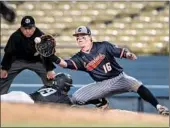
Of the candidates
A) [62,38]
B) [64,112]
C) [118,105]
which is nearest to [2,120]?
[64,112]

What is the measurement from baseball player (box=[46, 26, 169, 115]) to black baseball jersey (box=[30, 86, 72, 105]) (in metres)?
0.67

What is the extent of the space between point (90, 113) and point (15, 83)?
4.72 m

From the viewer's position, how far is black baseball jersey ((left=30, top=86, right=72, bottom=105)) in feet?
18.9

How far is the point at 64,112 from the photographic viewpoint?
4637 mm

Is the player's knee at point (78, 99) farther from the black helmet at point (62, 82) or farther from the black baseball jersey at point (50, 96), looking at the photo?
the black baseball jersey at point (50, 96)

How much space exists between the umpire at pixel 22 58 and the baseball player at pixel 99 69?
87cm

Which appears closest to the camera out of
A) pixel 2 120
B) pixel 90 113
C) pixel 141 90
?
pixel 2 120

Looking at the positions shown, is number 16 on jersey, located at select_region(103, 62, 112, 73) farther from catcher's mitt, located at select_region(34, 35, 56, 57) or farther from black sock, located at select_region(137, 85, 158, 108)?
catcher's mitt, located at select_region(34, 35, 56, 57)

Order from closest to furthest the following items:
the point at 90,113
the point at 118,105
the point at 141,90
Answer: the point at 90,113 → the point at 141,90 → the point at 118,105

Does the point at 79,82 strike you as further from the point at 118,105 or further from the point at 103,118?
the point at 103,118

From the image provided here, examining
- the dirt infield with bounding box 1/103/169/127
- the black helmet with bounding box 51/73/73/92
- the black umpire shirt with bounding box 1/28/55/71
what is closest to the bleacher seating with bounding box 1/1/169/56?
the black umpire shirt with bounding box 1/28/55/71

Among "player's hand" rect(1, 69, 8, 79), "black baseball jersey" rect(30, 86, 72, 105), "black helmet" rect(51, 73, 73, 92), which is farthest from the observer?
"player's hand" rect(1, 69, 8, 79)

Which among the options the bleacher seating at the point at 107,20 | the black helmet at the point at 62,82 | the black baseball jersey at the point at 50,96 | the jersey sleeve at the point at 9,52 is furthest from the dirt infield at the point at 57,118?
the bleacher seating at the point at 107,20

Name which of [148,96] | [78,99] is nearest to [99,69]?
[78,99]
